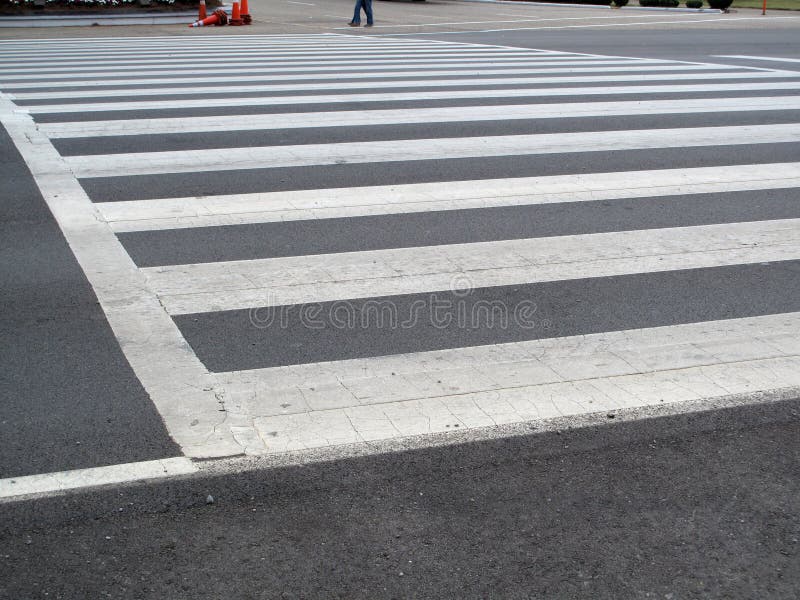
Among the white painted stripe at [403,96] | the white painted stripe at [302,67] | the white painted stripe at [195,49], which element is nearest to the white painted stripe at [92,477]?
the white painted stripe at [403,96]

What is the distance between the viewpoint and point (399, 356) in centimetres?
497

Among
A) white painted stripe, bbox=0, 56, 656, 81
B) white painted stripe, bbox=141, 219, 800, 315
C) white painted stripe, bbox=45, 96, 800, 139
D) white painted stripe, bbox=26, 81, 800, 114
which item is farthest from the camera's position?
white painted stripe, bbox=0, 56, 656, 81

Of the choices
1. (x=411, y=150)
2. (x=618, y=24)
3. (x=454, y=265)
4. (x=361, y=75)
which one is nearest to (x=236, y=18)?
(x=618, y=24)

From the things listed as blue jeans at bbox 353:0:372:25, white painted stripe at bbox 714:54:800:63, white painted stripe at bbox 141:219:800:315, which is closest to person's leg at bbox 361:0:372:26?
blue jeans at bbox 353:0:372:25

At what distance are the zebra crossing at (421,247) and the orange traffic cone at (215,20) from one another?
1310cm

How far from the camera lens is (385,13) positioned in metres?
31.7

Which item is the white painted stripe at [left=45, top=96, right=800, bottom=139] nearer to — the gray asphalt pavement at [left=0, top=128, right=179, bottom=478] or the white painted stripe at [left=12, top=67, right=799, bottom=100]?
the white painted stripe at [left=12, top=67, right=799, bottom=100]

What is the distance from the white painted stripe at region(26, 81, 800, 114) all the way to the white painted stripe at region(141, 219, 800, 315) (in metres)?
5.98

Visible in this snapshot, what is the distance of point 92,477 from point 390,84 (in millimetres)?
10549

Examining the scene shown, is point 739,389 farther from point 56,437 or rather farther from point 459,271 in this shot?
point 56,437

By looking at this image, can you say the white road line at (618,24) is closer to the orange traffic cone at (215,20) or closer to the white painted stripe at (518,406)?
the orange traffic cone at (215,20)

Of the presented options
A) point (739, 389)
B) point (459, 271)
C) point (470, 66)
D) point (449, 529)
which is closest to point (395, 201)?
point (459, 271)

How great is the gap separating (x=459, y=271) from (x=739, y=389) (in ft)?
6.80

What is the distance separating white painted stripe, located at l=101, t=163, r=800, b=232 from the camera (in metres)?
7.25
